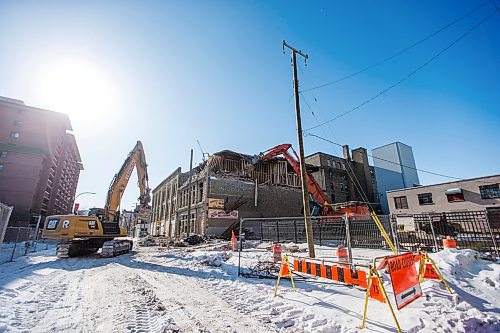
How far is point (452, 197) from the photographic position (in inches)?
974

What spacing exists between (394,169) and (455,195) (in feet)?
60.9

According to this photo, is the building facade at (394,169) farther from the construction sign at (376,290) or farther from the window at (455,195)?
the construction sign at (376,290)

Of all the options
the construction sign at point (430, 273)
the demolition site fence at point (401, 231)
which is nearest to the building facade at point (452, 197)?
the demolition site fence at point (401, 231)

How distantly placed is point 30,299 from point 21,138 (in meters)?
55.6

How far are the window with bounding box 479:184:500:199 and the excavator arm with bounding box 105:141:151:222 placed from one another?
106ft

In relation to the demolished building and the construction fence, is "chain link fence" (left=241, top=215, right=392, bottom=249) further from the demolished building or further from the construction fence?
the construction fence

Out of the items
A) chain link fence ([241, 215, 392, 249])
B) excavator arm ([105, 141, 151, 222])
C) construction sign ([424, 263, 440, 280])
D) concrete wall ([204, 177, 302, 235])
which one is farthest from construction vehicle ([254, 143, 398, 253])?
construction sign ([424, 263, 440, 280])

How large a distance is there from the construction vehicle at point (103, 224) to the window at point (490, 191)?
3218 centimetres

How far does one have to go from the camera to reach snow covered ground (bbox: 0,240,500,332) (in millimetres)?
3963

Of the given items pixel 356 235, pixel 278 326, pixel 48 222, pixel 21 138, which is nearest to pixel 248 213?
pixel 356 235

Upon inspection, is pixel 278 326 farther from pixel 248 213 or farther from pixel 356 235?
pixel 248 213

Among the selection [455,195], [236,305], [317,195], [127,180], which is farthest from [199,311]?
[455,195]

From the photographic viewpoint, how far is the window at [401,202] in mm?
28141

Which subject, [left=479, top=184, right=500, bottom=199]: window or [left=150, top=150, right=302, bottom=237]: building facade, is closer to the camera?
[left=479, top=184, right=500, bottom=199]: window
